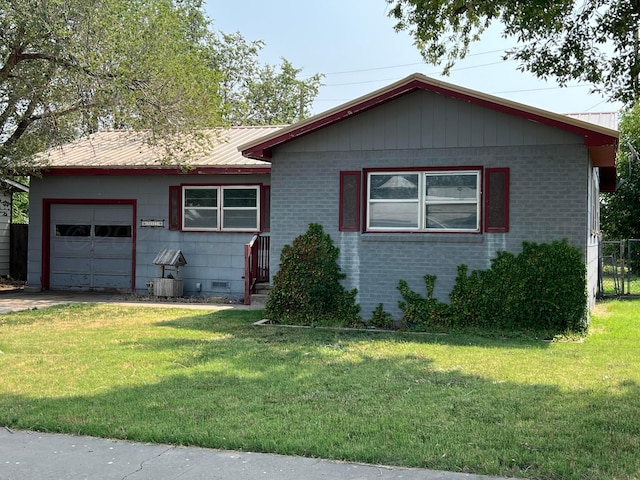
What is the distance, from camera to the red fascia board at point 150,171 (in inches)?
663

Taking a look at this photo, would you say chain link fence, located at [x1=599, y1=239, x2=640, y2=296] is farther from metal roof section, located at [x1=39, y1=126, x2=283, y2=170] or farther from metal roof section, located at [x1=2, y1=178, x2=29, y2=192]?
metal roof section, located at [x1=2, y1=178, x2=29, y2=192]

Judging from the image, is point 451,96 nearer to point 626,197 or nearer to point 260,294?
point 260,294

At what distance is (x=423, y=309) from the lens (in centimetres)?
1253

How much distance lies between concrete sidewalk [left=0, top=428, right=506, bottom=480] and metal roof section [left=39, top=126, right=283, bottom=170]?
11.3 metres

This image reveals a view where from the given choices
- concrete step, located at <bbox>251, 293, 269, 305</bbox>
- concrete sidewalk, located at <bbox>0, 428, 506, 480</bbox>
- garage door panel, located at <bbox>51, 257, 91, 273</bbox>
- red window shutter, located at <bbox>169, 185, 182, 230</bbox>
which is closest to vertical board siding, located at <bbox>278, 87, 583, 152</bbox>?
concrete step, located at <bbox>251, 293, 269, 305</bbox>

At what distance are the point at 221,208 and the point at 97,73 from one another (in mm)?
4751

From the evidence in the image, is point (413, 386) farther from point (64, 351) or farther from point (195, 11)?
point (195, 11)

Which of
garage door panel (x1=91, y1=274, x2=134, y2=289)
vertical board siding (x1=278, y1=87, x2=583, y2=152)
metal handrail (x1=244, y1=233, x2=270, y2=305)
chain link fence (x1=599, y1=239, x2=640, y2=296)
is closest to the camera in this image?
vertical board siding (x1=278, y1=87, x2=583, y2=152)

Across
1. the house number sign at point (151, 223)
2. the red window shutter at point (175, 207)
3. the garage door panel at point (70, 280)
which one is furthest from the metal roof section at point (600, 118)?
the garage door panel at point (70, 280)

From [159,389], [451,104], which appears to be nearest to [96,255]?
[451,104]

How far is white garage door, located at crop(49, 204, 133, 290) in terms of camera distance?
62.3 feet

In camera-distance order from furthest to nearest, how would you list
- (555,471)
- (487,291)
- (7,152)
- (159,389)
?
(7,152) < (487,291) < (159,389) < (555,471)

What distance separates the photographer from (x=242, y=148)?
13.3 meters

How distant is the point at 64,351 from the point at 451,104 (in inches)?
296
